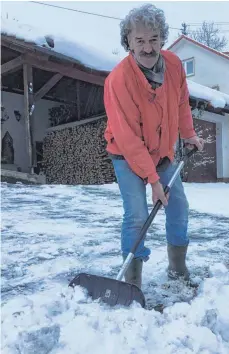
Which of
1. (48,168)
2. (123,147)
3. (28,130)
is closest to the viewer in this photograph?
(123,147)

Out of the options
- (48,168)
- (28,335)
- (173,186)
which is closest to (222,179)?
(48,168)

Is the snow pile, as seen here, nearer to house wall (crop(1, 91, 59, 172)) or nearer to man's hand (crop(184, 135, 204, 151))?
man's hand (crop(184, 135, 204, 151))

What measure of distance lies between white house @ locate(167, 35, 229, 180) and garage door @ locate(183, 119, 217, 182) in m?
0.09

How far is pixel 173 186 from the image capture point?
7.09 ft

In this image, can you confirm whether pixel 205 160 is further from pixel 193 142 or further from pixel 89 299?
pixel 89 299

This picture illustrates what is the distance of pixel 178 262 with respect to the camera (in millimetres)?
2225

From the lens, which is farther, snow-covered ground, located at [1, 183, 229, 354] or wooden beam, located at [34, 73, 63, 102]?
wooden beam, located at [34, 73, 63, 102]

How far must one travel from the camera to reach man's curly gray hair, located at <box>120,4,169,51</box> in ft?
6.22

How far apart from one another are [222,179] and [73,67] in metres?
6.63

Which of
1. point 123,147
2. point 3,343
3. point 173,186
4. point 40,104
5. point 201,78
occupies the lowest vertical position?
point 3,343

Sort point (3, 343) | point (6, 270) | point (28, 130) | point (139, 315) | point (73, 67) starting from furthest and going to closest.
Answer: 1. point (28, 130)
2. point (73, 67)
3. point (6, 270)
4. point (139, 315)
5. point (3, 343)

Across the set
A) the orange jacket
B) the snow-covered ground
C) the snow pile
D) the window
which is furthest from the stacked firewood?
the window

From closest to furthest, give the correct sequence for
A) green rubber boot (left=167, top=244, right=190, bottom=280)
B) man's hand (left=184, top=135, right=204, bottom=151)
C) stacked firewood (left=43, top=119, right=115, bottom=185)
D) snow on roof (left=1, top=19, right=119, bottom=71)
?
green rubber boot (left=167, top=244, right=190, bottom=280) → man's hand (left=184, top=135, right=204, bottom=151) → snow on roof (left=1, top=19, right=119, bottom=71) → stacked firewood (left=43, top=119, right=115, bottom=185)

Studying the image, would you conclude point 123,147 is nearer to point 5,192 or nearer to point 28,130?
point 5,192
